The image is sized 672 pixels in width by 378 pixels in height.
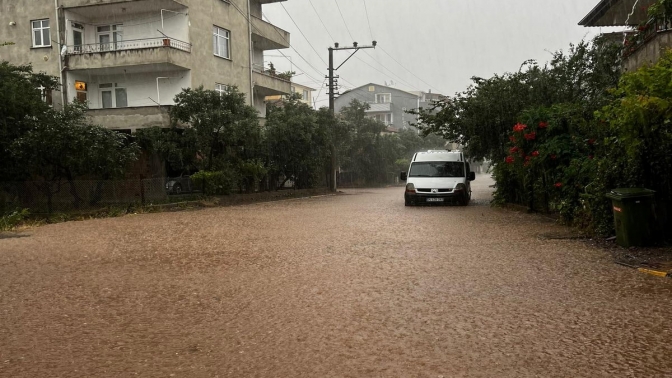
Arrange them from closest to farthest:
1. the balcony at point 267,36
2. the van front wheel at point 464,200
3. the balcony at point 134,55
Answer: the van front wheel at point 464,200
the balcony at point 134,55
the balcony at point 267,36

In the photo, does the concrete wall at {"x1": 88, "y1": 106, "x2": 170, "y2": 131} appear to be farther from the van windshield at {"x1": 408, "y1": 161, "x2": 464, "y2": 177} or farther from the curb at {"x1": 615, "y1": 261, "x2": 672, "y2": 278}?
the curb at {"x1": 615, "y1": 261, "x2": 672, "y2": 278}

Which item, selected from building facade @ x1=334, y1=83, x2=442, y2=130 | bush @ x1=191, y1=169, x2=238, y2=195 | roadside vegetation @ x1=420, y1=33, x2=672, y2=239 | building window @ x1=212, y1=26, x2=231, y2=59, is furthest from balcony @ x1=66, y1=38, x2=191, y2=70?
building facade @ x1=334, y1=83, x2=442, y2=130

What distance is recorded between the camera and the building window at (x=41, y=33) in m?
28.8

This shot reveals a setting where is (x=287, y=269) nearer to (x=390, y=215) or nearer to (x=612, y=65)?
(x=390, y=215)

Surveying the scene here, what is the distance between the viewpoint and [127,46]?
29.4 meters

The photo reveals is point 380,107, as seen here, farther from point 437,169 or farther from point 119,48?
point 437,169

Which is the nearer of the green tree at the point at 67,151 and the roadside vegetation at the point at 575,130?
the roadside vegetation at the point at 575,130

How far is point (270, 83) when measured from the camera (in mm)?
35719

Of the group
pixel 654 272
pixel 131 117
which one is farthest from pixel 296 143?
pixel 654 272

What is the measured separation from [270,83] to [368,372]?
32750mm

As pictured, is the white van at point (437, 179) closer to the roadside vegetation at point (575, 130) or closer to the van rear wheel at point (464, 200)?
the van rear wheel at point (464, 200)

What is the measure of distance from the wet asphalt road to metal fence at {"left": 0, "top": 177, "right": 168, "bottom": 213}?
8.71 meters

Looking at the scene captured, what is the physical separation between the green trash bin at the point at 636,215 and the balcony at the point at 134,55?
2177cm

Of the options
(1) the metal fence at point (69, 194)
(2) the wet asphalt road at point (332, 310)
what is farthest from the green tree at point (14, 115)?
(2) the wet asphalt road at point (332, 310)
